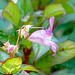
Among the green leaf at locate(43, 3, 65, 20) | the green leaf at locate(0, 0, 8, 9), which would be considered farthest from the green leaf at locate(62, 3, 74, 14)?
the green leaf at locate(0, 0, 8, 9)

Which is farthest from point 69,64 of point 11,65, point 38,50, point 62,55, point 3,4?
point 3,4

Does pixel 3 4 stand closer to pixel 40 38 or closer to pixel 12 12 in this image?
pixel 12 12

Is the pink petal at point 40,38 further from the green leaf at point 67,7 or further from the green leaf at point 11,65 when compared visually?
the green leaf at point 67,7

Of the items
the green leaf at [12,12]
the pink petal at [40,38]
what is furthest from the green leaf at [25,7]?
the pink petal at [40,38]

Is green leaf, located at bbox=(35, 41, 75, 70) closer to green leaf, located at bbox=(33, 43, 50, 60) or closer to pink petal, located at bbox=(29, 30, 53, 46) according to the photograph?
green leaf, located at bbox=(33, 43, 50, 60)

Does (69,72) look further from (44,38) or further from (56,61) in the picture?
(44,38)

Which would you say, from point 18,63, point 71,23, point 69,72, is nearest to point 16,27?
point 18,63
